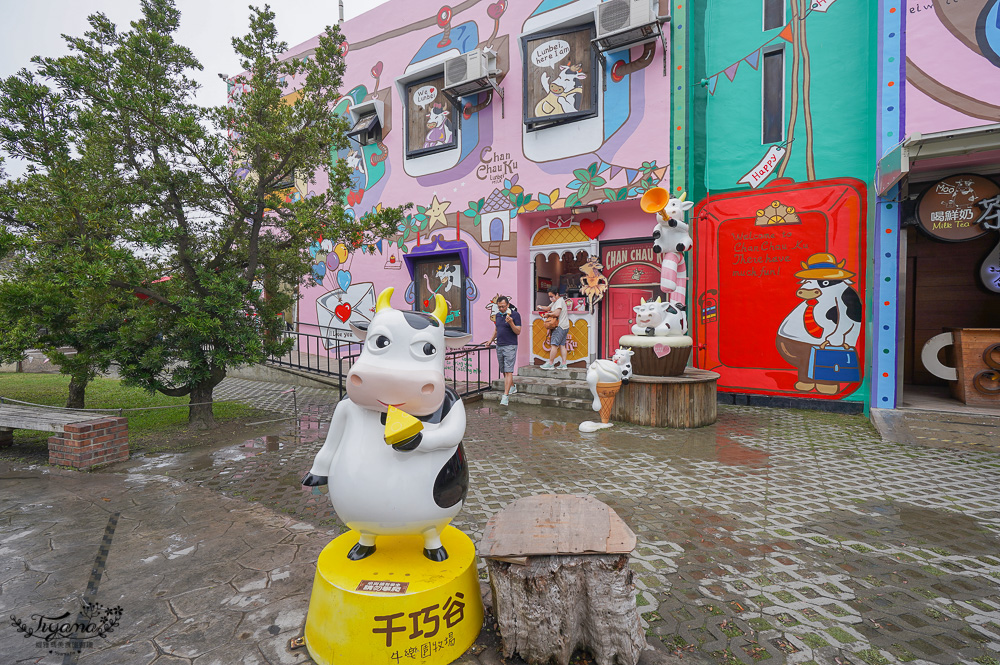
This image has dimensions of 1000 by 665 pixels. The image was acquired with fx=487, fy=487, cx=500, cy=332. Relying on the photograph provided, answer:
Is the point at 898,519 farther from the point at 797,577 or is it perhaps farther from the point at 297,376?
the point at 297,376

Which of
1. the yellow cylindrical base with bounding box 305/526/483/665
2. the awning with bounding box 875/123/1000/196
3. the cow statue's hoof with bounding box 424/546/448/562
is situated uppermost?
the awning with bounding box 875/123/1000/196

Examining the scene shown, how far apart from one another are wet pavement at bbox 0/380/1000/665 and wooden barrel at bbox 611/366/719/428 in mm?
295

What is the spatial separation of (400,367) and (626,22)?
807cm

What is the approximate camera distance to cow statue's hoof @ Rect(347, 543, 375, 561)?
2.47 metres

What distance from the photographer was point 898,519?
147 inches

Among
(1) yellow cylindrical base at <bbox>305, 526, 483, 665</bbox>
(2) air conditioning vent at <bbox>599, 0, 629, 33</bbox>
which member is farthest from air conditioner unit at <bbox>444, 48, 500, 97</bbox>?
(1) yellow cylindrical base at <bbox>305, 526, 483, 665</bbox>

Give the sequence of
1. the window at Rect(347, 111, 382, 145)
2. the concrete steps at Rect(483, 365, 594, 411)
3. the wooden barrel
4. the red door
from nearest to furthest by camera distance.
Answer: the wooden barrel → the concrete steps at Rect(483, 365, 594, 411) → the red door → the window at Rect(347, 111, 382, 145)

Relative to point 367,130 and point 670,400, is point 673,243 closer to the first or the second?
point 670,400

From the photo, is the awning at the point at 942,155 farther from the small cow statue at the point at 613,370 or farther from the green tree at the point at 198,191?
the green tree at the point at 198,191

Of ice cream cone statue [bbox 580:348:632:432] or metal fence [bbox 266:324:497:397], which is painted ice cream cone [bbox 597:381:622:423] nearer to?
ice cream cone statue [bbox 580:348:632:432]

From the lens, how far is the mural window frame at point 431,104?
10398 mm

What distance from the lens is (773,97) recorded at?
7.85 m

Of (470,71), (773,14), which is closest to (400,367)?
(470,71)

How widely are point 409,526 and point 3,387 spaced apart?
13785 mm
